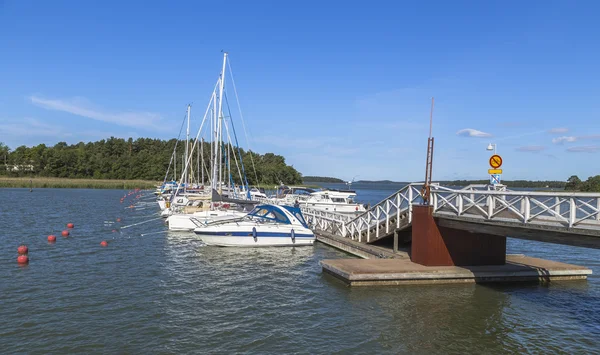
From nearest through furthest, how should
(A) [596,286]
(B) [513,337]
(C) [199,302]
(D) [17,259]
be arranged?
(B) [513,337], (C) [199,302], (A) [596,286], (D) [17,259]

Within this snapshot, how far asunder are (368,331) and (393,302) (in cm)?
277

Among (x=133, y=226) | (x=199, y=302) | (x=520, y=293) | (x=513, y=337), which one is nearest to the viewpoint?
(x=513, y=337)

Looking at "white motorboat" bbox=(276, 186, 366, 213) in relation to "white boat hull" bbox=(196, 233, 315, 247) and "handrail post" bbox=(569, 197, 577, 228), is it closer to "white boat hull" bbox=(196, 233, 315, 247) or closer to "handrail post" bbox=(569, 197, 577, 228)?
"white boat hull" bbox=(196, 233, 315, 247)

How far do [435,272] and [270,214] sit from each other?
484 inches

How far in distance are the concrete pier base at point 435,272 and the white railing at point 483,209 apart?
2294mm

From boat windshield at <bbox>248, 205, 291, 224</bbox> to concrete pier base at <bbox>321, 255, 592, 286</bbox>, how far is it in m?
8.18

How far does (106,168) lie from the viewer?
132250 mm

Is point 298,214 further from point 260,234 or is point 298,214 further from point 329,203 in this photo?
point 329,203

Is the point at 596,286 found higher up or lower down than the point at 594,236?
lower down

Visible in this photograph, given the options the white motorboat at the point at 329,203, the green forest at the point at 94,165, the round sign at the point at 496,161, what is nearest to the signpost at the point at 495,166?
the round sign at the point at 496,161

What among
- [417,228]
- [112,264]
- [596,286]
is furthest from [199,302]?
[596,286]

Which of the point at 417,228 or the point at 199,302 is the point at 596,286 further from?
the point at 199,302

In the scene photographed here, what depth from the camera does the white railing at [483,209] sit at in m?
11.9

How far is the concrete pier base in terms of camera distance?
53.8 feet
